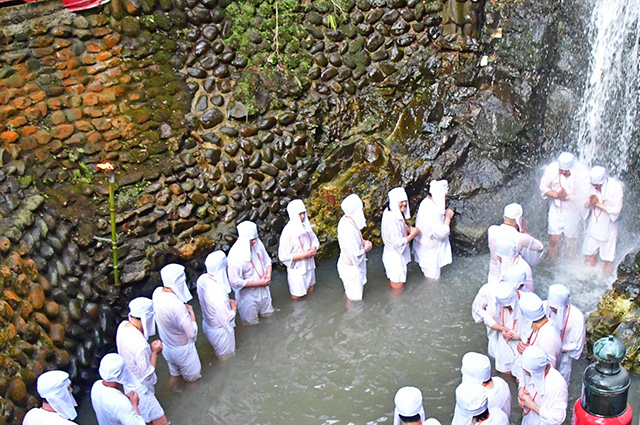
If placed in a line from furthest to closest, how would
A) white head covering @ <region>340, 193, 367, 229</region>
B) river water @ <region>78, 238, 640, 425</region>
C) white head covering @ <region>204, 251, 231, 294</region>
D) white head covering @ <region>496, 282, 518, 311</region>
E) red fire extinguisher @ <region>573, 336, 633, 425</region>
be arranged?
white head covering @ <region>340, 193, 367, 229</region>
white head covering @ <region>204, 251, 231, 294</region>
river water @ <region>78, 238, 640, 425</region>
white head covering @ <region>496, 282, 518, 311</region>
red fire extinguisher @ <region>573, 336, 633, 425</region>

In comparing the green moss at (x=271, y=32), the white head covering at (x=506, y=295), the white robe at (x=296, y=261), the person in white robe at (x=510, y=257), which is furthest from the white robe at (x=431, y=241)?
the green moss at (x=271, y=32)

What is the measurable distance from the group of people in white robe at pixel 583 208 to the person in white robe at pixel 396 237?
6.51 feet

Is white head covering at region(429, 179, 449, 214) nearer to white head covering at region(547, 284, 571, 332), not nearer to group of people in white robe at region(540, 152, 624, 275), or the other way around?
group of people in white robe at region(540, 152, 624, 275)

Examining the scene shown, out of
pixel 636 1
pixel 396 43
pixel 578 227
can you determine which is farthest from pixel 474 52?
pixel 578 227

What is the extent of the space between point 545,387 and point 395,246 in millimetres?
3402

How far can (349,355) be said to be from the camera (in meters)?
7.85

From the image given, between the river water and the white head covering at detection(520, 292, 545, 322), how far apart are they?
116 centimetres

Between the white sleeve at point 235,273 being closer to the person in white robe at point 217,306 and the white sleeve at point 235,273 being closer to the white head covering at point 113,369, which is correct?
the person in white robe at point 217,306

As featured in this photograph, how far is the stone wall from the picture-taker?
849 centimetres

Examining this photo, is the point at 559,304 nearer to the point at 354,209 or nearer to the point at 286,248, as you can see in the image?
the point at 354,209

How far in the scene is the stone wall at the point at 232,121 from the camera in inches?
334

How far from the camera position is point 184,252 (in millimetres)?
9320

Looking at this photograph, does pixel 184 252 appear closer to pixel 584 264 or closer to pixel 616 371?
pixel 584 264

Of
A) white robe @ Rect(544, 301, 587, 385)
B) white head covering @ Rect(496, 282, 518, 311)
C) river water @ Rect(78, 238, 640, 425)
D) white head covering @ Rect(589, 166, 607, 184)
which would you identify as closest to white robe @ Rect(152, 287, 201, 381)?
river water @ Rect(78, 238, 640, 425)
